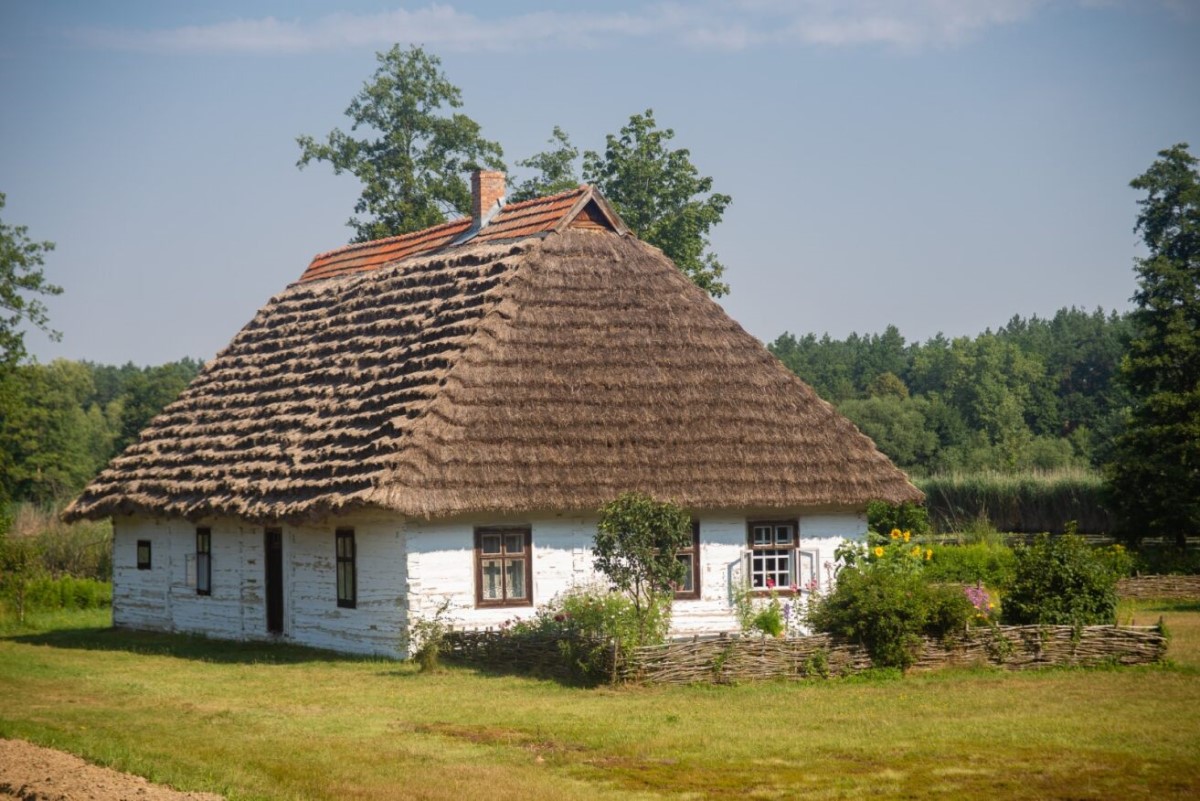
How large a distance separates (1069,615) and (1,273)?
121 feet

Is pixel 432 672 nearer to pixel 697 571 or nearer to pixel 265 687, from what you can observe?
pixel 265 687

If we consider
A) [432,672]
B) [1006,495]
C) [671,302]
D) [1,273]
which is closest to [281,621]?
[432,672]

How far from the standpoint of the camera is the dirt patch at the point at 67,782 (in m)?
13.3

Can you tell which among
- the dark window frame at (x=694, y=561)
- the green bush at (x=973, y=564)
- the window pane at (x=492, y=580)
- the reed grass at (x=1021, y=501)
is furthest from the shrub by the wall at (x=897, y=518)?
the window pane at (x=492, y=580)

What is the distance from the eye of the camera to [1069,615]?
22297 mm

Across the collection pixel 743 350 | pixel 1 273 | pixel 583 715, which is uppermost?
pixel 1 273

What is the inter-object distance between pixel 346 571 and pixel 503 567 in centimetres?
280

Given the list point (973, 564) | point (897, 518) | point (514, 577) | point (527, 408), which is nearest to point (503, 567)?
point (514, 577)

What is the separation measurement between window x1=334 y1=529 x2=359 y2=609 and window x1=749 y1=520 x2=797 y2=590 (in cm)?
682

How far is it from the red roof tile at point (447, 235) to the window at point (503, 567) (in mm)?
6587

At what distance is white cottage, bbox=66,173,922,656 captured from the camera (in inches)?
975

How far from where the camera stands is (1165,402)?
3922cm

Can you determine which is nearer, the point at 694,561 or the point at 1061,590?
the point at 1061,590

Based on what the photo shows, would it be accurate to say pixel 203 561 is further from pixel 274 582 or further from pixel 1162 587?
pixel 1162 587
